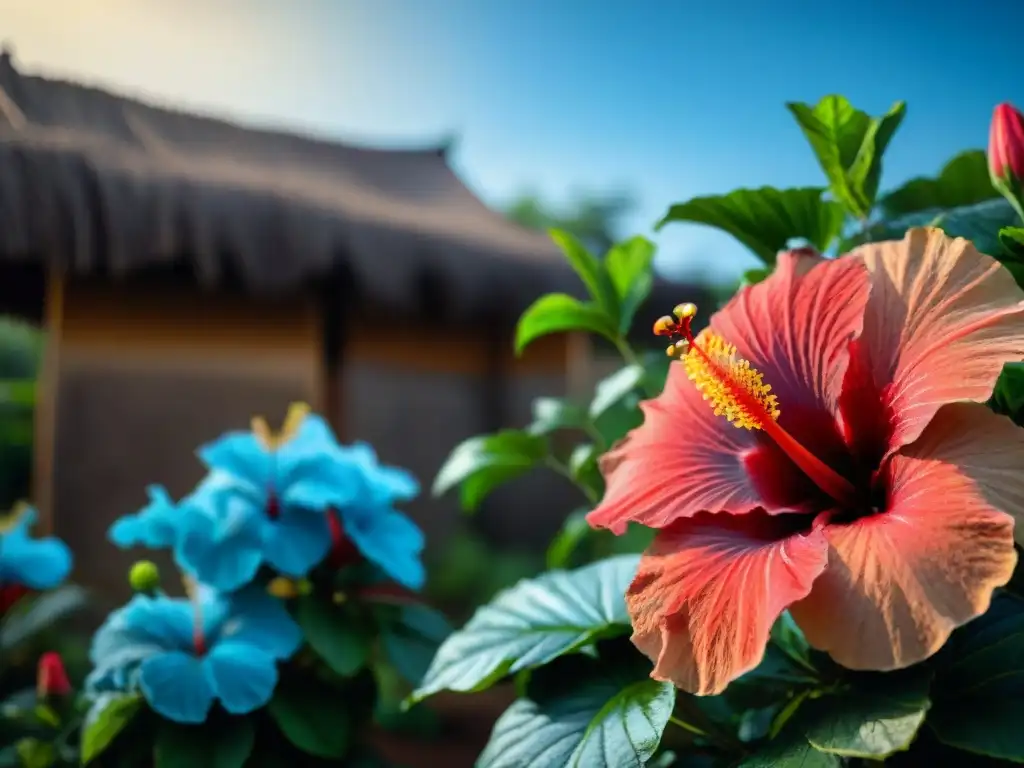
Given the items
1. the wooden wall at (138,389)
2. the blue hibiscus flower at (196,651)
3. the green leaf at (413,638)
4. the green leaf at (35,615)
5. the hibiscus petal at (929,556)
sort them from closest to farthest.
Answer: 1. the hibiscus petal at (929,556)
2. the blue hibiscus flower at (196,651)
3. the green leaf at (413,638)
4. the green leaf at (35,615)
5. the wooden wall at (138,389)

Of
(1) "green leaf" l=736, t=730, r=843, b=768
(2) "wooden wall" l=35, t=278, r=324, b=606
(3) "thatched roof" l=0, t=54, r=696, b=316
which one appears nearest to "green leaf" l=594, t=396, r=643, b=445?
(1) "green leaf" l=736, t=730, r=843, b=768

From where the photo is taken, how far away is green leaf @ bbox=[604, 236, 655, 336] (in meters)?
0.79

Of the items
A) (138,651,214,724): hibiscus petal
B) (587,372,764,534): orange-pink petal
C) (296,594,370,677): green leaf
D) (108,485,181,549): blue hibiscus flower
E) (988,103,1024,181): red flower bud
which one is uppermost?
(988,103,1024,181): red flower bud

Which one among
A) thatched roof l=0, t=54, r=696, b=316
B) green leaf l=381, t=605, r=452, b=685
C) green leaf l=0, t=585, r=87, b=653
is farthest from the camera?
thatched roof l=0, t=54, r=696, b=316

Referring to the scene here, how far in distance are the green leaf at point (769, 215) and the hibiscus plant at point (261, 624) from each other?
417mm

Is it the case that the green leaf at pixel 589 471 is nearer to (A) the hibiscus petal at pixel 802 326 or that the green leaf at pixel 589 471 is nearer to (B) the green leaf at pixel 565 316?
(B) the green leaf at pixel 565 316

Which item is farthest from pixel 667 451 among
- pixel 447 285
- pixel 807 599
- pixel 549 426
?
pixel 447 285

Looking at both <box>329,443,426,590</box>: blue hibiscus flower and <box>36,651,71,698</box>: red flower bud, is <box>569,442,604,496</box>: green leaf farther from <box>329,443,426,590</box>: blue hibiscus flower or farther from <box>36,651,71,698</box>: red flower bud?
<box>36,651,71,698</box>: red flower bud

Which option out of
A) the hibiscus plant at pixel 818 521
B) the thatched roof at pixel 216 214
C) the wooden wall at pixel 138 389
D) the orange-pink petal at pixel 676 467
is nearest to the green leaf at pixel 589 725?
the hibiscus plant at pixel 818 521

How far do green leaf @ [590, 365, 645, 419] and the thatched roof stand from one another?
2.21 meters

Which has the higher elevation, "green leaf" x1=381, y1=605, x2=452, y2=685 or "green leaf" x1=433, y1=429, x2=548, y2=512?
"green leaf" x1=433, y1=429, x2=548, y2=512

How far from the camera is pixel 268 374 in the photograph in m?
3.67

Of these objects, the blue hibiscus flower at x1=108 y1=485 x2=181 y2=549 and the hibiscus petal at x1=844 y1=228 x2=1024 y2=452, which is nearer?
the hibiscus petal at x1=844 y1=228 x2=1024 y2=452

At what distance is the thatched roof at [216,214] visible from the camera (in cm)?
267
